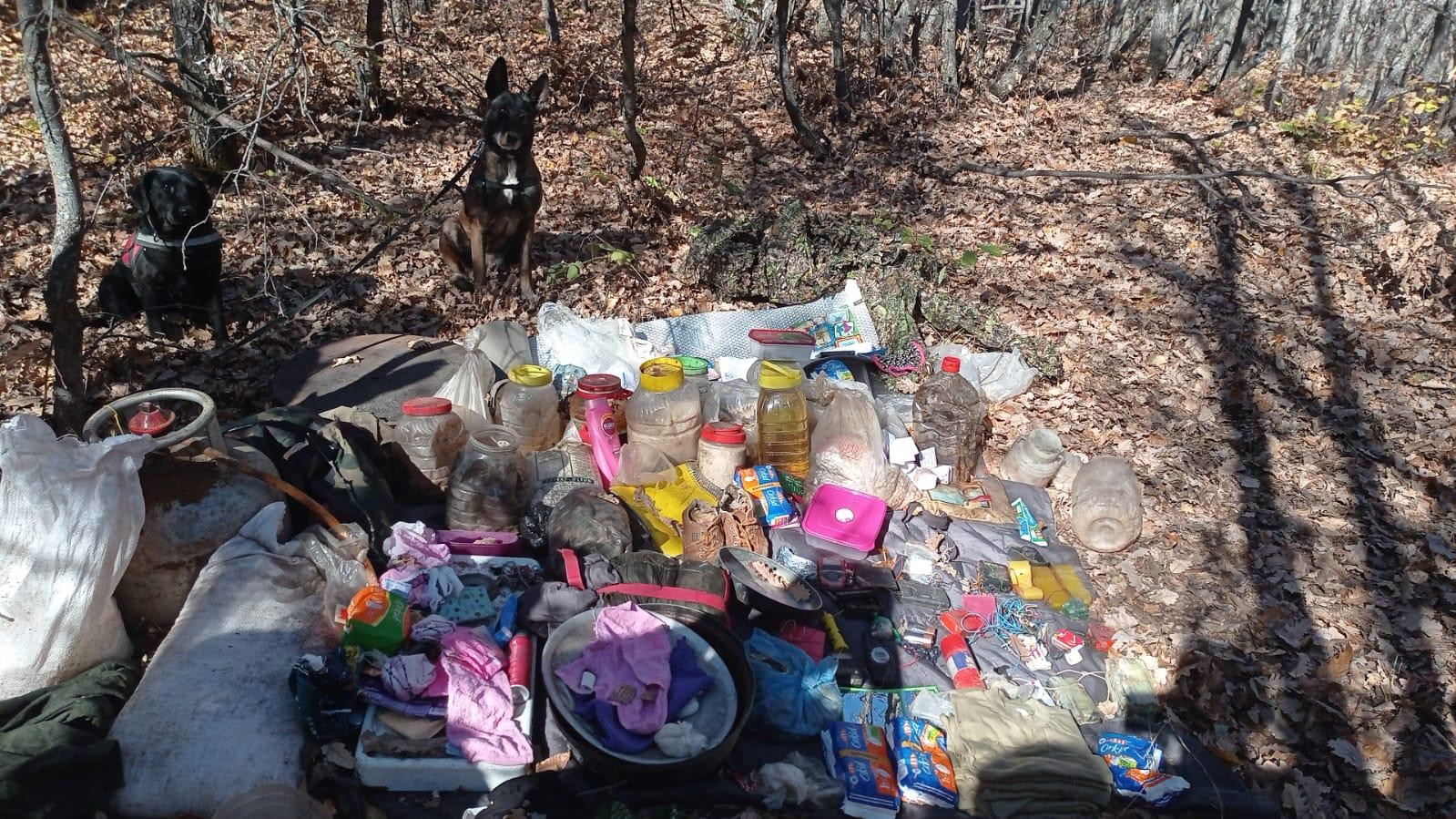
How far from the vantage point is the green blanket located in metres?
2.43

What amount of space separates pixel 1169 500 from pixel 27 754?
4901 millimetres

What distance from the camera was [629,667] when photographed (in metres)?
3.11

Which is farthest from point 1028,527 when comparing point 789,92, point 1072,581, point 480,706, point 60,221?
point 789,92

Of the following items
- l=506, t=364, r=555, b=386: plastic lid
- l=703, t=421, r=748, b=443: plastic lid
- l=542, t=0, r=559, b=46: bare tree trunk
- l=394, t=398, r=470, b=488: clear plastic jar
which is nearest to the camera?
l=394, t=398, r=470, b=488: clear plastic jar

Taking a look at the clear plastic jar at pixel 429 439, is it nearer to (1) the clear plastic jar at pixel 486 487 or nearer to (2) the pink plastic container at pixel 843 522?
(1) the clear plastic jar at pixel 486 487

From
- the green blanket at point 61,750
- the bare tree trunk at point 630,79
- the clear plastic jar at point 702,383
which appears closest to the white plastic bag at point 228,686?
the green blanket at point 61,750

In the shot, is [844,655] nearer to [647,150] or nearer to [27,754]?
[27,754]

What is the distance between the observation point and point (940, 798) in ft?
9.98

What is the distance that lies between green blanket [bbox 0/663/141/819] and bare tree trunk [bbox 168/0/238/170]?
4079 mm

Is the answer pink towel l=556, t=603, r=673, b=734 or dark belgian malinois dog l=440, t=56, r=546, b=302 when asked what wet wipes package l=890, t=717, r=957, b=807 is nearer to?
pink towel l=556, t=603, r=673, b=734

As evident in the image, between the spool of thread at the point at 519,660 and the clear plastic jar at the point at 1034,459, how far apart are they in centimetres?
290

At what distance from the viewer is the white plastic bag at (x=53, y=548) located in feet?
9.41

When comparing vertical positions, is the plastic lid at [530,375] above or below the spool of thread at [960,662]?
above

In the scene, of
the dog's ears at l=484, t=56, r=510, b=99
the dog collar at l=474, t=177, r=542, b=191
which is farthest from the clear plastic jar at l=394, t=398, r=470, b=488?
the dog's ears at l=484, t=56, r=510, b=99
